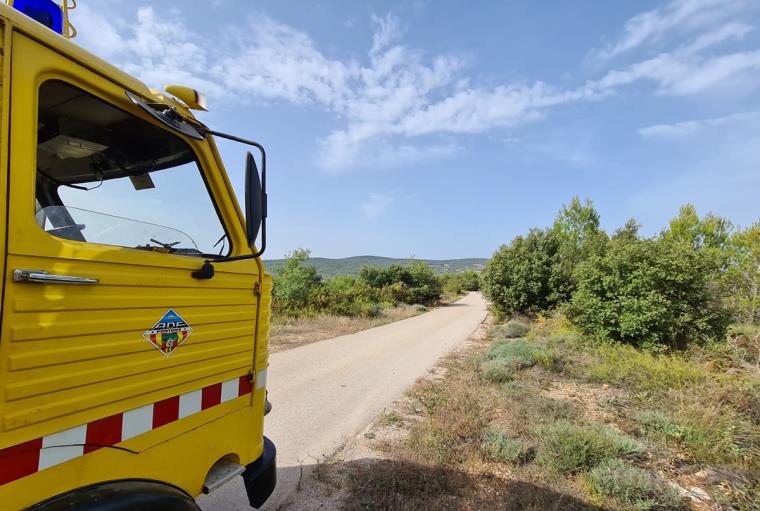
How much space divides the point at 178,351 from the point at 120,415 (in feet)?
1.09

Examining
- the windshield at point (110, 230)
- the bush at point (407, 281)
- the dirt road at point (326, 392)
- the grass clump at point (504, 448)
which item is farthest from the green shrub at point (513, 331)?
the bush at point (407, 281)

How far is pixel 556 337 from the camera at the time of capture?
37.5 feet

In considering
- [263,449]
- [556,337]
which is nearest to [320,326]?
[556,337]

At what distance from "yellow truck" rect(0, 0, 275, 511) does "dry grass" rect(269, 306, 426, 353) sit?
820 cm

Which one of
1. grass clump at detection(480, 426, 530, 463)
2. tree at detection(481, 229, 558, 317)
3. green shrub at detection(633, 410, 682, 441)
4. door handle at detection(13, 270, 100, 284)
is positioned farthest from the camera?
tree at detection(481, 229, 558, 317)

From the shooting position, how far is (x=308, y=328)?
45.2ft

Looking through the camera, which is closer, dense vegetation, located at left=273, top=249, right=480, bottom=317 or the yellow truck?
the yellow truck

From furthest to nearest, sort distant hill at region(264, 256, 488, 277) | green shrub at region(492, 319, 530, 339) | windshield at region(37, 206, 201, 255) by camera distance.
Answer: distant hill at region(264, 256, 488, 277), green shrub at region(492, 319, 530, 339), windshield at region(37, 206, 201, 255)

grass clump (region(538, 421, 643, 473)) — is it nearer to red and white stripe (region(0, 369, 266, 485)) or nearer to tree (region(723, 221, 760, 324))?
red and white stripe (region(0, 369, 266, 485))

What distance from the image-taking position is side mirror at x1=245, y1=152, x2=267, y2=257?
6.31ft

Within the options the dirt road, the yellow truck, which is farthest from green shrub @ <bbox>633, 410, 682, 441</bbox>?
the yellow truck

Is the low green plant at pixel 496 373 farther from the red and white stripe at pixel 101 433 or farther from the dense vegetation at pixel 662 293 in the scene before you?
the red and white stripe at pixel 101 433

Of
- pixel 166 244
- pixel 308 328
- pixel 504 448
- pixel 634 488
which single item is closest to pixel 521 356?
pixel 504 448

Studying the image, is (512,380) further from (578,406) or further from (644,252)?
(644,252)
